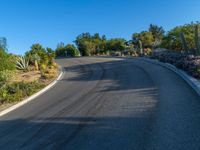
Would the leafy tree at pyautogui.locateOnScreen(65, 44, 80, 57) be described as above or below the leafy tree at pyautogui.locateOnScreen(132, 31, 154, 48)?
below

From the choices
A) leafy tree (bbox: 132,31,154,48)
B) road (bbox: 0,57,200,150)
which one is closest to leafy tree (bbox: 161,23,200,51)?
road (bbox: 0,57,200,150)

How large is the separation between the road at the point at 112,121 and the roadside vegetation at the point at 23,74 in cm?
317

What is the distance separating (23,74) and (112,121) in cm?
1834

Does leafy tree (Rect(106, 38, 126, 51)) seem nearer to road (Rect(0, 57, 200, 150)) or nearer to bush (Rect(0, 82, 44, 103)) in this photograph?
bush (Rect(0, 82, 44, 103))

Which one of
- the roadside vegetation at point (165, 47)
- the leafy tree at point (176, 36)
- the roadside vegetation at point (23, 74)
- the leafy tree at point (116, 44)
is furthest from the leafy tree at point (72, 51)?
the leafy tree at point (176, 36)

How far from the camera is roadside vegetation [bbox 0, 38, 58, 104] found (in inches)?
699

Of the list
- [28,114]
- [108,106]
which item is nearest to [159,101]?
[108,106]

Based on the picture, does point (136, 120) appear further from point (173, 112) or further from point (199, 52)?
point (199, 52)

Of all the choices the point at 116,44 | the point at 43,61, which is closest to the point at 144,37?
the point at 116,44

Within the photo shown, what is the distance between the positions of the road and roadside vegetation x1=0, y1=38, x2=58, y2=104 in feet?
10.4

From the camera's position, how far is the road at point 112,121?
7.59 metres

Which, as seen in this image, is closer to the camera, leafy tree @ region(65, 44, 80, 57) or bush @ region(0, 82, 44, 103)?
bush @ region(0, 82, 44, 103)

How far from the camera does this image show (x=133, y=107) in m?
10.7

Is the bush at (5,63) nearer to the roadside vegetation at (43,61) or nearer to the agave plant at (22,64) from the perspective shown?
the roadside vegetation at (43,61)
